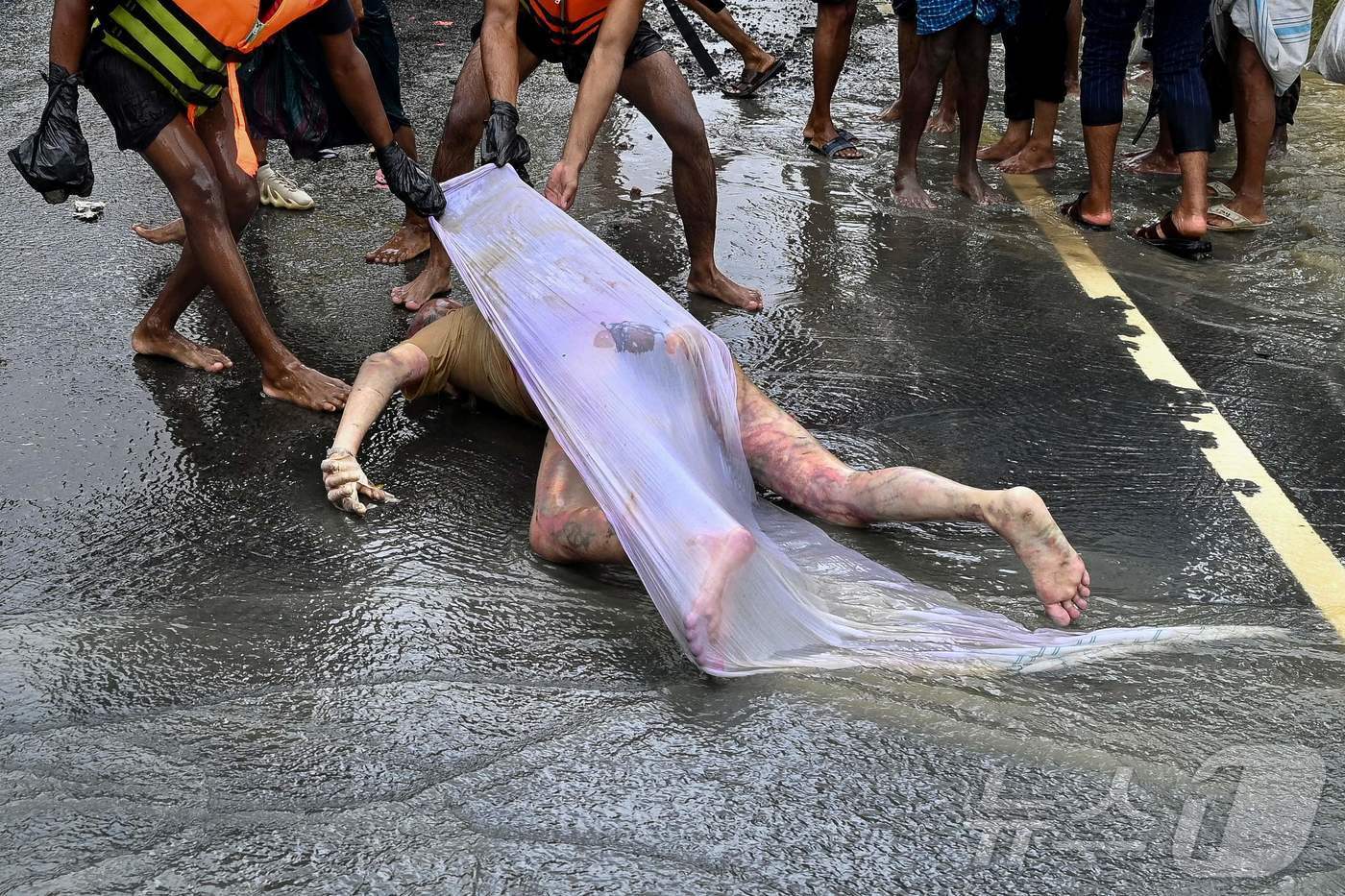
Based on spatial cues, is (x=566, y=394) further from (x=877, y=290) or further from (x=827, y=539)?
(x=877, y=290)

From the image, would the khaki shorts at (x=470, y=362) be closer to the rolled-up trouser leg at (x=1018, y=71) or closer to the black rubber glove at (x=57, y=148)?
the black rubber glove at (x=57, y=148)


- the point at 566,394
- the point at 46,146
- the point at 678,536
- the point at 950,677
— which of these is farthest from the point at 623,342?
the point at 46,146

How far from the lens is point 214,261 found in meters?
3.52

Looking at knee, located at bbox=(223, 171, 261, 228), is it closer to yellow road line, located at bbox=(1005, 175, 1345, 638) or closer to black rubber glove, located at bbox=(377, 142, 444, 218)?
black rubber glove, located at bbox=(377, 142, 444, 218)

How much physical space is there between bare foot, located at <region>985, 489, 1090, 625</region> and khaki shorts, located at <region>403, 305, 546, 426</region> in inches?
52.6

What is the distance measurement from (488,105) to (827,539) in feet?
7.07

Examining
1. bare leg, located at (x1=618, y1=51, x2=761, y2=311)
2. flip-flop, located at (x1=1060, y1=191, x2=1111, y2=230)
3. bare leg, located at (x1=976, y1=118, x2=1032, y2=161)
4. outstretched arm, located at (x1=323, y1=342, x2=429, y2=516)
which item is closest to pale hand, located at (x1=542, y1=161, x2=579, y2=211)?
outstretched arm, located at (x1=323, y1=342, x2=429, y2=516)

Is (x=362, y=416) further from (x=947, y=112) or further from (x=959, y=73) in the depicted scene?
(x=947, y=112)

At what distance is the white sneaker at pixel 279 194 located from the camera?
5.02m

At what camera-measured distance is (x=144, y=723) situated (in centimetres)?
234

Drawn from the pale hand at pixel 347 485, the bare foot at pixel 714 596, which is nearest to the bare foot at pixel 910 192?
the pale hand at pixel 347 485

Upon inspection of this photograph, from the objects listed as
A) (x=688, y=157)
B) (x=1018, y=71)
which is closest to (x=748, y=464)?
(x=688, y=157)

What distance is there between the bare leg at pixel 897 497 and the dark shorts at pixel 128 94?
5.58 ft

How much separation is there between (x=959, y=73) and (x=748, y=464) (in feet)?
9.32
